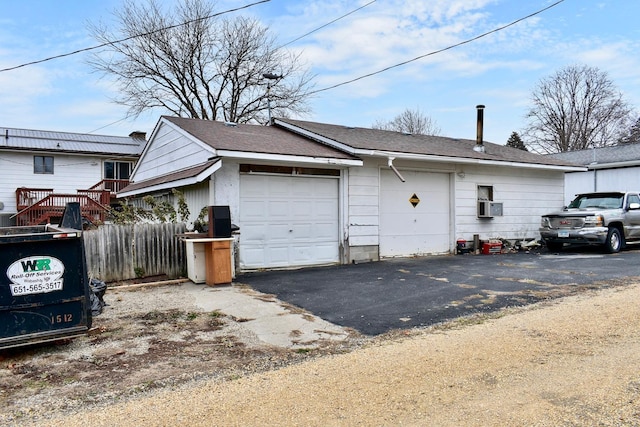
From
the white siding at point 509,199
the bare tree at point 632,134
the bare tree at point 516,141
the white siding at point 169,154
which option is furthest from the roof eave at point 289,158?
the bare tree at point 632,134

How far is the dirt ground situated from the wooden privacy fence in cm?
315

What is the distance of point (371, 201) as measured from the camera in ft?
38.6

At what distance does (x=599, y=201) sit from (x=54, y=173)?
85.7 ft

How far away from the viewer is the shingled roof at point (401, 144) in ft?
39.2

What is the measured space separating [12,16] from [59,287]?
11904 mm

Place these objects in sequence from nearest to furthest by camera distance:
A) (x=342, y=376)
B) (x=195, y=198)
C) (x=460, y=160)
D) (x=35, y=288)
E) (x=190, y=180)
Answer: (x=342, y=376) < (x=35, y=288) < (x=190, y=180) < (x=195, y=198) < (x=460, y=160)

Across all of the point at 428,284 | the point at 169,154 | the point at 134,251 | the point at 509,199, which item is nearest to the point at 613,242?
the point at 509,199

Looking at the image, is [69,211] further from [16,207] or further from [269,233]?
[16,207]

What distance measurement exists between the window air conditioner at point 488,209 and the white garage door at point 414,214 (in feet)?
4.13

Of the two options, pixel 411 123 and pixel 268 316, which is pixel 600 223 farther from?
pixel 411 123

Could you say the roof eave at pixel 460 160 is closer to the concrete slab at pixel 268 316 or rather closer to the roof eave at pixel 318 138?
the roof eave at pixel 318 138

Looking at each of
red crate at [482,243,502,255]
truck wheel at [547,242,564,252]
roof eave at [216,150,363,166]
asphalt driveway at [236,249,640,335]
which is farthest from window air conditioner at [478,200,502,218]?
roof eave at [216,150,363,166]

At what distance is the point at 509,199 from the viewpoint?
1477 centimetres

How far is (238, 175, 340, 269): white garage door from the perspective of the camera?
33.0 ft
